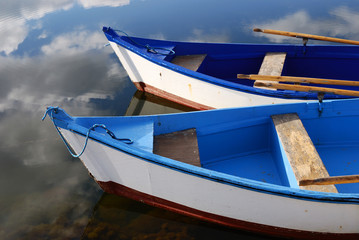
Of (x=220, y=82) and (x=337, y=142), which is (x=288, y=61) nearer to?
(x=220, y=82)

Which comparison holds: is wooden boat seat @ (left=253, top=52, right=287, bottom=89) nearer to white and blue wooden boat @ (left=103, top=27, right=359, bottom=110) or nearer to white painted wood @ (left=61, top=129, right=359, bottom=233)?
white and blue wooden boat @ (left=103, top=27, right=359, bottom=110)

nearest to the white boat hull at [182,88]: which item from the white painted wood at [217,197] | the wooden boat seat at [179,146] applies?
the wooden boat seat at [179,146]

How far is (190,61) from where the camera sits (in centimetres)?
751

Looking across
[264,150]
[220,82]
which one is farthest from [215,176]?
[220,82]

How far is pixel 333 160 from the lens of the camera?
5141 millimetres

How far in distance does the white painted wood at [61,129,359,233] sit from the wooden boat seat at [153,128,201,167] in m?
0.50

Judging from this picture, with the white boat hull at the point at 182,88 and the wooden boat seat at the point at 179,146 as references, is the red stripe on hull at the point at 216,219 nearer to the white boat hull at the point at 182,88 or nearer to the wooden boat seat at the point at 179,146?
the wooden boat seat at the point at 179,146

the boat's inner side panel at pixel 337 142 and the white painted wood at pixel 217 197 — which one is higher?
the boat's inner side panel at pixel 337 142

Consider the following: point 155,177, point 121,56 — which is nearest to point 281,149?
point 155,177

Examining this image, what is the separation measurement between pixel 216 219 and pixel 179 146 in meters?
1.23

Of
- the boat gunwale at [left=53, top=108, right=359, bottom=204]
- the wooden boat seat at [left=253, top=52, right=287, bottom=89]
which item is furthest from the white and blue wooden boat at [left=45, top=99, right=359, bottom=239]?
the wooden boat seat at [left=253, top=52, right=287, bottom=89]

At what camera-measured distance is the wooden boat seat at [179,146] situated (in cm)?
458

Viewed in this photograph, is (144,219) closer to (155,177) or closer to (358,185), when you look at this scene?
(155,177)

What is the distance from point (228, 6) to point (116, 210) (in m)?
12.6
